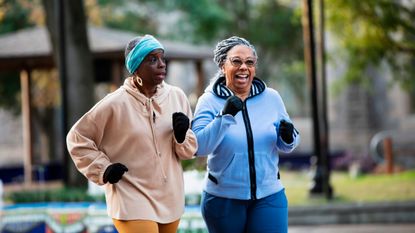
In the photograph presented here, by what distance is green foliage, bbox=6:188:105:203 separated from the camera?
39.4 ft

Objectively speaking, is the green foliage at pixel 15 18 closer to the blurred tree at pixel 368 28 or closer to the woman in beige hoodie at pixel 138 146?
the blurred tree at pixel 368 28

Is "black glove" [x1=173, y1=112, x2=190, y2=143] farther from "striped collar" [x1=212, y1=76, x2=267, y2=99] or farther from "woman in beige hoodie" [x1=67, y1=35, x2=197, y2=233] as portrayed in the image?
"striped collar" [x1=212, y1=76, x2=267, y2=99]

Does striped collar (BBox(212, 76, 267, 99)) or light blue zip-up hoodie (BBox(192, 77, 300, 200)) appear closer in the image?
light blue zip-up hoodie (BBox(192, 77, 300, 200))

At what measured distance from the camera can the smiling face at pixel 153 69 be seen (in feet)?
18.8

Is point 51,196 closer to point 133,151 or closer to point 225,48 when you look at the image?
point 225,48

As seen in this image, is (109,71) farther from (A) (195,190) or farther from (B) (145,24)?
(A) (195,190)

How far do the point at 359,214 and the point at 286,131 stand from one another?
9476 millimetres

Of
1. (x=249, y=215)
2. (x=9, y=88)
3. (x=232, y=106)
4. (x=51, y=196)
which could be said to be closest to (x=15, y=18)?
(x=9, y=88)

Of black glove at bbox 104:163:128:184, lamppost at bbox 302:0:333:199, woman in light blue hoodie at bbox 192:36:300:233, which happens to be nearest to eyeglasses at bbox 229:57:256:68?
woman in light blue hoodie at bbox 192:36:300:233

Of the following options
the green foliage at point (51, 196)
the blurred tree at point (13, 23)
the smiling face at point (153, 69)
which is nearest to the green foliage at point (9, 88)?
the blurred tree at point (13, 23)

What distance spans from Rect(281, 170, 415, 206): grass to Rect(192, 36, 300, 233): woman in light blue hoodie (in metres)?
10.0

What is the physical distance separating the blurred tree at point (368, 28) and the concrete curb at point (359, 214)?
5.37m

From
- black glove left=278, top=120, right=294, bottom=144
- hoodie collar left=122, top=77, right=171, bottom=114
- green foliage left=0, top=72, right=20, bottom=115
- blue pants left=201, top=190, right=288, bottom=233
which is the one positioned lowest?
blue pants left=201, top=190, right=288, bottom=233

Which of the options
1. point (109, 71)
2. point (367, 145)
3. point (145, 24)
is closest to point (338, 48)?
point (109, 71)
